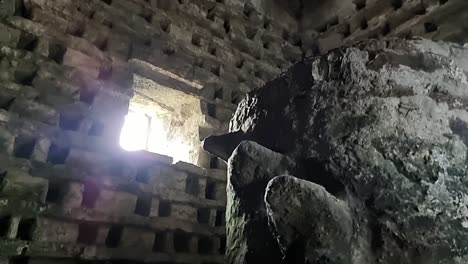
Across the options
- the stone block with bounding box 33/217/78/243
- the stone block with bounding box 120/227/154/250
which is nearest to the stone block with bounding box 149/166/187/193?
the stone block with bounding box 120/227/154/250

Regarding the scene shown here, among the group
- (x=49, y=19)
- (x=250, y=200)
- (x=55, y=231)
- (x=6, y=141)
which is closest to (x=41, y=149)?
(x=6, y=141)

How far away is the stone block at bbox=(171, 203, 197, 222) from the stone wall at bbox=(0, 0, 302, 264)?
10 mm

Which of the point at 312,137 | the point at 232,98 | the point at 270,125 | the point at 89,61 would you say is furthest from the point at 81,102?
the point at 312,137

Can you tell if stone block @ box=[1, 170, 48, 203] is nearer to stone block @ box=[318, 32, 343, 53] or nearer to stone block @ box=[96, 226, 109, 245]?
stone block @ box=[96, 226, 109, 245]

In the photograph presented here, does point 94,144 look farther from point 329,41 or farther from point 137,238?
point 329,41

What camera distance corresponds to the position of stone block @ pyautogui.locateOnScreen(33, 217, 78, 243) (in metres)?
2.01

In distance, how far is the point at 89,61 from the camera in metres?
2.62

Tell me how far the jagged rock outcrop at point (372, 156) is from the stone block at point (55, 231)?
4.18 ft

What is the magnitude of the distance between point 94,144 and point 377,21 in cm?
295

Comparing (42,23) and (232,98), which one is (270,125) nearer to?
(42,23)

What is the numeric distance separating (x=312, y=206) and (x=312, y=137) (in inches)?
9.4

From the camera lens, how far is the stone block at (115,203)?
2280mm

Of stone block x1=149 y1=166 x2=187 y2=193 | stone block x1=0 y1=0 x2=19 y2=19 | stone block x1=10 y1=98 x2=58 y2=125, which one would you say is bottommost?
stone block x1=149 y1=166 x2=187 y2=193

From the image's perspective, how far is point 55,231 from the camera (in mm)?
2064
